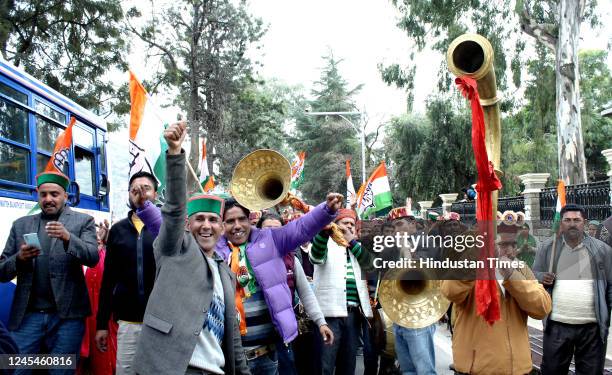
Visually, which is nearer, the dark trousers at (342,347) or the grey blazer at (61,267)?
the grey blazer at (61,267)

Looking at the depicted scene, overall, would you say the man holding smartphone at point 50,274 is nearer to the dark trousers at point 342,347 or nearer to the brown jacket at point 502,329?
the dark trousers at point 342,347

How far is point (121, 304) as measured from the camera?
398 centimetres

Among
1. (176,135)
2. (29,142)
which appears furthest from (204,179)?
(176,135)

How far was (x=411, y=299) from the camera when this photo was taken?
518cm

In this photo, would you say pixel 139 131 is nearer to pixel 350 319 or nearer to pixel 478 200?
pixel 350 319

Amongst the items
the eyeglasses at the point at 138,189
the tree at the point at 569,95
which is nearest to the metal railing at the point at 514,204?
the tree at the point at 569,95

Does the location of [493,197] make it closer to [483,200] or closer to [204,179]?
[483,200]

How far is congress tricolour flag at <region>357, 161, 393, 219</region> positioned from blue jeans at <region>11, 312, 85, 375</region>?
6436 millimetres

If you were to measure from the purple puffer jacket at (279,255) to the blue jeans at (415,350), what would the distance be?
157cm

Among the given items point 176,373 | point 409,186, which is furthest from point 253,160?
point 409,186

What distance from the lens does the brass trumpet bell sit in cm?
501

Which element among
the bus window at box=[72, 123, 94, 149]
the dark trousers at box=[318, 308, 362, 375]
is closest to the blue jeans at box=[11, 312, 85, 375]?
the dark trousers at box=[318, 308, 362, 375]

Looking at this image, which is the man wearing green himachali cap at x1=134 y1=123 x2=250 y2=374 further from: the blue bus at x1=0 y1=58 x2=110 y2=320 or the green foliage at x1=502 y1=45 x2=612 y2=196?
the green foliage at x1=502 y1=45 x2=612 y2=196

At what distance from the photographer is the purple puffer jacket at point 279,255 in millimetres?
3842
